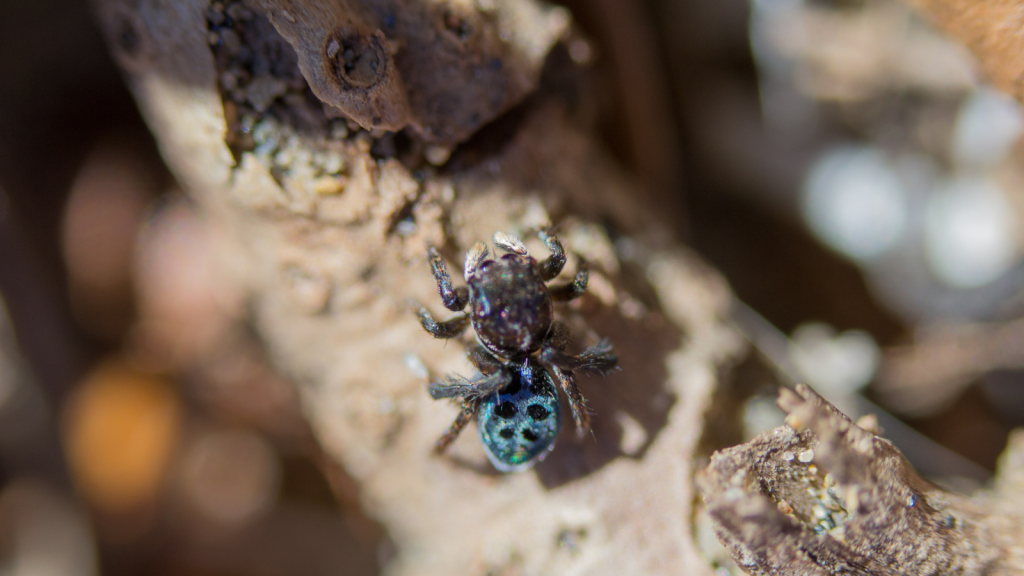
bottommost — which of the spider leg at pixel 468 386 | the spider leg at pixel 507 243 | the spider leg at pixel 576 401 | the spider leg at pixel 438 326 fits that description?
the spider leg at pixel 468 386

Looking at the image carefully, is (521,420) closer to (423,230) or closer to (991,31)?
(423,230)

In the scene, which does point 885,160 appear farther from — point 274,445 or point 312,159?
point 274,445

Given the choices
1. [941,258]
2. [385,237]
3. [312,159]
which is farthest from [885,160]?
[312,159]

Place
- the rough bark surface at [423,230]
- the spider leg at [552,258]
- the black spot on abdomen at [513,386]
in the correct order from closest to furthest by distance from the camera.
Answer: the rough bark surface at [423,230] → the spider leg at [552,258] → the black spot on abdomen at [513,386]

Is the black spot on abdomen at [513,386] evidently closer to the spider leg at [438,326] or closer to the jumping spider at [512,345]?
the jumping spider at [512,345]

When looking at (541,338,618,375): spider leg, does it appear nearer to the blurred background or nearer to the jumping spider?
the jumping spider

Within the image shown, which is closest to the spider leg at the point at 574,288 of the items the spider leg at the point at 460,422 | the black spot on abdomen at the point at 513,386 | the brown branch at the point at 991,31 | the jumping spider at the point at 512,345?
the jumping spider at the point at 512,345
